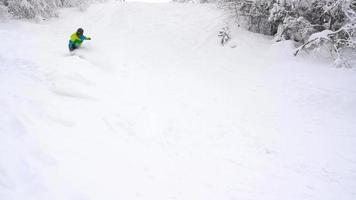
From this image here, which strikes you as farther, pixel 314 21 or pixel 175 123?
pixel 314 21

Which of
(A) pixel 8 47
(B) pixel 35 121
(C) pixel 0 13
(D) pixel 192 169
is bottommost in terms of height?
(D) pixel 192 169

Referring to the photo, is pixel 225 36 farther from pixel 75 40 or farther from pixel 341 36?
pixel 75 40

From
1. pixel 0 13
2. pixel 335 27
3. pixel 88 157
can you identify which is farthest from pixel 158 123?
pixel 0 13

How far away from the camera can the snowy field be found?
424 cm

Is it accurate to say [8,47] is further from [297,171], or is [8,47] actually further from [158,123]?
[297,171]

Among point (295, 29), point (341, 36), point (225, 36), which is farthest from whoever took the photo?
point (225, 36)

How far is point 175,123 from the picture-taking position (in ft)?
21.2

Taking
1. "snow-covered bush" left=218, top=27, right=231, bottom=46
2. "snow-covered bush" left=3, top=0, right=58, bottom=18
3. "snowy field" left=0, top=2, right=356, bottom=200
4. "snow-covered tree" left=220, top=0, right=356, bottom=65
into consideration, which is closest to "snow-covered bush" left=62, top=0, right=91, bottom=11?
"snow-covered bush" left=3, top=0, right=58, bottom=18

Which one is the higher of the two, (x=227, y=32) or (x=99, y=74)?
(x=227, y=32)

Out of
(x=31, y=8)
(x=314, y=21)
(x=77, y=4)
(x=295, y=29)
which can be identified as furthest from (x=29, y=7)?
(x=314, y=21)

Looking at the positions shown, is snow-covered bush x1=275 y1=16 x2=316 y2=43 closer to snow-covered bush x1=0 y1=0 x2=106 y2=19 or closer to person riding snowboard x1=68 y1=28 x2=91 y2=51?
person riding snowboard x1=68 y1=28 x2=91 y2=51

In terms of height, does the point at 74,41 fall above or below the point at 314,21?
below

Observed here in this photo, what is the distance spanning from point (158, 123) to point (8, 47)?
6680 millimetres

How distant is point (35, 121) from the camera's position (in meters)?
5.00
